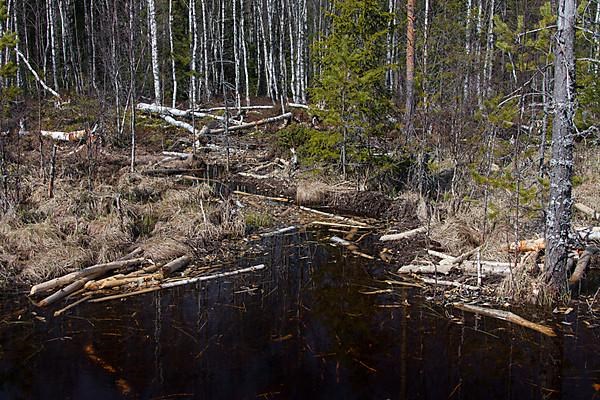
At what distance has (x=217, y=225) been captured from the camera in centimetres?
1078

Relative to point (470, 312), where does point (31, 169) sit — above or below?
above

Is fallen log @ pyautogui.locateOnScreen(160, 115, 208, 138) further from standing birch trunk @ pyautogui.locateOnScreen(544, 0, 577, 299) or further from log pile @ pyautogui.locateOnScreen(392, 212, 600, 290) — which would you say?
standing birch trunk @ pyautogui.locateOnScreen(544, 0, 577, 299)

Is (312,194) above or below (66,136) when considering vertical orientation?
below

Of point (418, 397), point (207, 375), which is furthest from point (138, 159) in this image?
point (418, 397)

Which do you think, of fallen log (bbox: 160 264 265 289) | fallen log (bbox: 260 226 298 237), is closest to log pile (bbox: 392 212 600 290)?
fallen log (bbox: 160 264 265 289)

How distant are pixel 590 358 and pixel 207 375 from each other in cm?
424

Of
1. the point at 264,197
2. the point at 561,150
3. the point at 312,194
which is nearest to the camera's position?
the point at 561,150

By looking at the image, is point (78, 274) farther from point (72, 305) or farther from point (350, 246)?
point (350, 246)

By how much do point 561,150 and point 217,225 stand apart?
21.0 feet

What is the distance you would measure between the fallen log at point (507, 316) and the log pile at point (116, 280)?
3425 mm

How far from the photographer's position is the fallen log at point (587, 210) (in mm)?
9598

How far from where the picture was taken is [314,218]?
40.3ft

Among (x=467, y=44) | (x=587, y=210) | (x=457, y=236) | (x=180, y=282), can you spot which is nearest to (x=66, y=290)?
(x=180, y=282)

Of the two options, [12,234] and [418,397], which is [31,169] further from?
[418,397]
